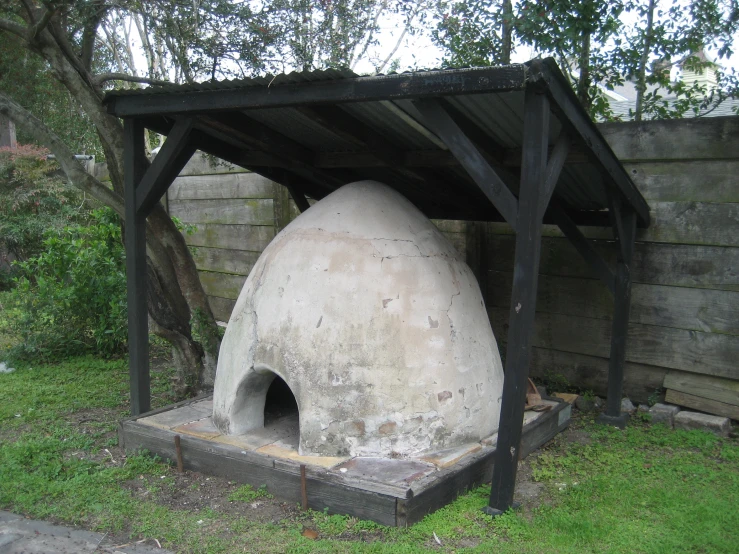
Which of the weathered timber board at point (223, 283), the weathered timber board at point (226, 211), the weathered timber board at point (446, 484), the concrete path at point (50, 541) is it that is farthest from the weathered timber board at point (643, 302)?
the concrete path at point (50, 541)

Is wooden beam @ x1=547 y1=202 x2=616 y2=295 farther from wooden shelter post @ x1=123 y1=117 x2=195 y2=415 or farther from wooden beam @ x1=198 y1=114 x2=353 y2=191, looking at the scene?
wooden shelter post @ x1=123 y1=117 x2=195 y2=415

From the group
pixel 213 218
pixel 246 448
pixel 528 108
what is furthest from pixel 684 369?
pixel 213 218

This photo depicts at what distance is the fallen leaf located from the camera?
11.8ft

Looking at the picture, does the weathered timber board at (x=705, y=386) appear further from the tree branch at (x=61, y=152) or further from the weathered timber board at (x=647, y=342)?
the tree branch at (x=61, y=152)

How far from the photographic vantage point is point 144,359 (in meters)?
5.14

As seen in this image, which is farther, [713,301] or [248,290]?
[713,301]

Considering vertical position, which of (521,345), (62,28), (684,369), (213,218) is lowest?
(684,369)

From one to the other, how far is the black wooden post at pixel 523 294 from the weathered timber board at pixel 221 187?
483 cm

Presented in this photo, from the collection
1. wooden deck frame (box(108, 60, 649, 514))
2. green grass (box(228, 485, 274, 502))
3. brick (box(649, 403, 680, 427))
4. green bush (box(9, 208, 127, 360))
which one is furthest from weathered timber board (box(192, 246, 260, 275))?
brick (box(649, 403, 680, 427))

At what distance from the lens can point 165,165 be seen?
15.6ft

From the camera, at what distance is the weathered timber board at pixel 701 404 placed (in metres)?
5.18

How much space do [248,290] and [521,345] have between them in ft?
6.61

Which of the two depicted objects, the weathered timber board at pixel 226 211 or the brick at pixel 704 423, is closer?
the brick at pixel 704 423

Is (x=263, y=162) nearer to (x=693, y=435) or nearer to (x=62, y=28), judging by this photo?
(x=62, y=28)
